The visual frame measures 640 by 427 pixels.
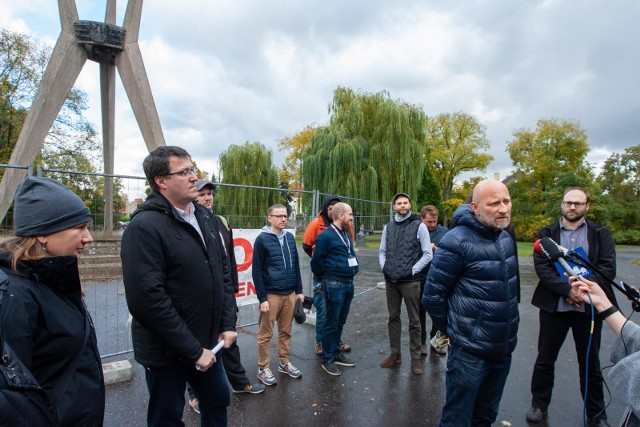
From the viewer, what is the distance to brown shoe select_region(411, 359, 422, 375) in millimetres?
4266

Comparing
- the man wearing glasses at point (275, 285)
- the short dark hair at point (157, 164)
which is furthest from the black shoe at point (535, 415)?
the short dark hair at point (157, 164)

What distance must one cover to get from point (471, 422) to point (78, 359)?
259cm

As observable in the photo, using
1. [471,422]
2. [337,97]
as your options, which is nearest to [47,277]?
[471,422]

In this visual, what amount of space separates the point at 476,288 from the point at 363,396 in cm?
189

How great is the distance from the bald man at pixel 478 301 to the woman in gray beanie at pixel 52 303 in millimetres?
2125

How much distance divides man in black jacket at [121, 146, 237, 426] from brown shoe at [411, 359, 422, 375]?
2.62 metres

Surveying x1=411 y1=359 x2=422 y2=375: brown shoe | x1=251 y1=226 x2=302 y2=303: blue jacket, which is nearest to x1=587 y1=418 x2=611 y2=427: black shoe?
x1=411 y1=359 x2=422 y2=375: brown shoe

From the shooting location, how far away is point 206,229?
93.3 inches

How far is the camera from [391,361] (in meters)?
4.50

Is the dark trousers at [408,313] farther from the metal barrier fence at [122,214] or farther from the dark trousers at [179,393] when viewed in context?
the dark trousers at [179,393]

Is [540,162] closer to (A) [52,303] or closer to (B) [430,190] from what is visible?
(B) [430,190]

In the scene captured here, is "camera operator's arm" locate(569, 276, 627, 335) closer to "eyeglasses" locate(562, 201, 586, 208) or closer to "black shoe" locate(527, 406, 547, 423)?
"eyeglasses" locate(562, 201, 586, 208)

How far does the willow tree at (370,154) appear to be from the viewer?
2034 centimetres

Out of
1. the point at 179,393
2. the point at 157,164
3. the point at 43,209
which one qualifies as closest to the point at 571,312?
the point at 179,393
